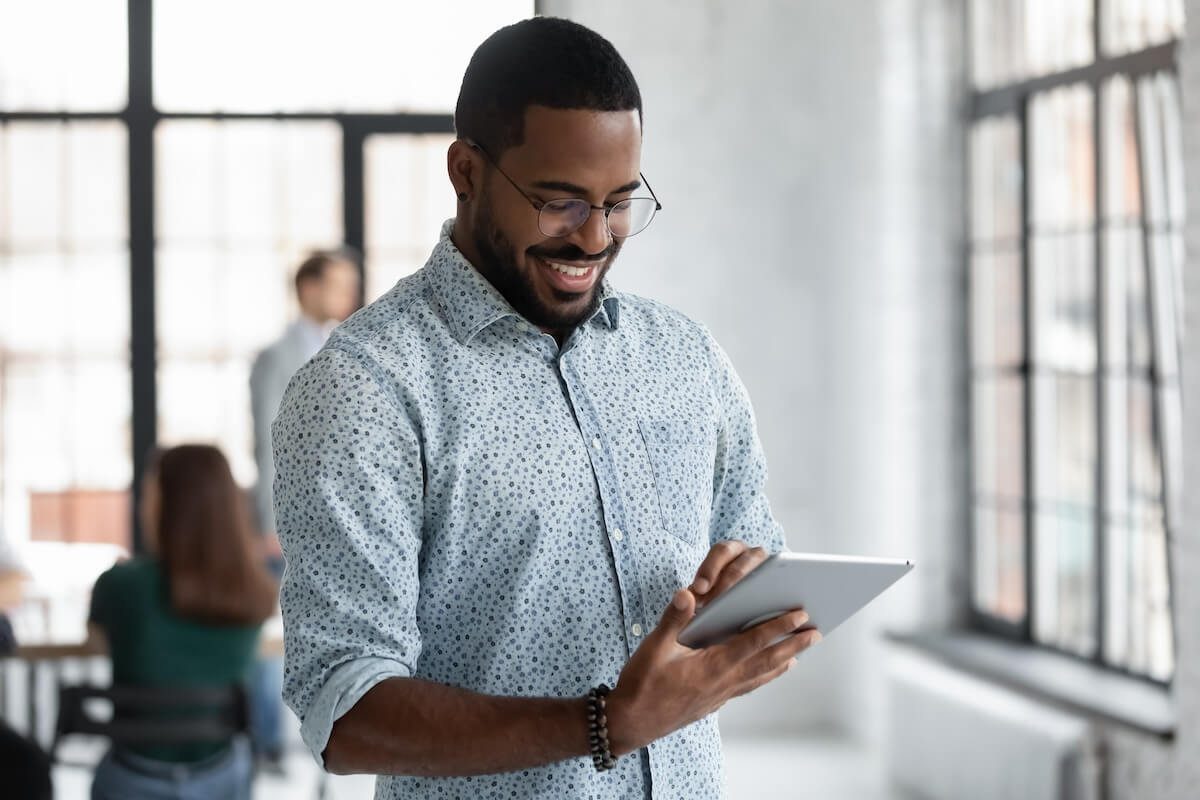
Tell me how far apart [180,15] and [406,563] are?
4.72 m

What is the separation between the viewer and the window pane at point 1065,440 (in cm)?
435

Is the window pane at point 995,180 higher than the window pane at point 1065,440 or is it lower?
higher

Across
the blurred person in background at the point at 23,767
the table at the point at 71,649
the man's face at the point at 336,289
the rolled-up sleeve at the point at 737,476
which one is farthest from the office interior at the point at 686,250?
the blurred person in background at the point at 23,767

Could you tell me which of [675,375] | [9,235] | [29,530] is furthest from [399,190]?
[675,375]

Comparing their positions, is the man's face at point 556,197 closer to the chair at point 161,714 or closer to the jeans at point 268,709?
the chair at point 161,714

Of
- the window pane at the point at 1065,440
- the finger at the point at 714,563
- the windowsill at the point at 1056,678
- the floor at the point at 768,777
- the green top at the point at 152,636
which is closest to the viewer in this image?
the finger at the point at 714,563

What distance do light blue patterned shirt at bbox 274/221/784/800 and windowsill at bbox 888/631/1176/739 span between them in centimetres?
256

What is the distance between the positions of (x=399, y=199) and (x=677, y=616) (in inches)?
180

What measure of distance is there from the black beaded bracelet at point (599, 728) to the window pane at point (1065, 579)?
11.0ft

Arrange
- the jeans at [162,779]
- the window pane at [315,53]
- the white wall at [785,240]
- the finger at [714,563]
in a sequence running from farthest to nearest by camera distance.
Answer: the window pane at [315,53] < the white wall at [785,240] < the jeans at [162,779] < the finger at [714,563]

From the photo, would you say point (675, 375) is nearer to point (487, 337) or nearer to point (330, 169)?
point (487, 337)

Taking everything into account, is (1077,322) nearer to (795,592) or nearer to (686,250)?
(686,250)

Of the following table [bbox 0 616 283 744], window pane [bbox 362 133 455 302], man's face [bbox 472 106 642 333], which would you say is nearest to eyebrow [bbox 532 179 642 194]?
man's face [bbox 472 106 642 333]

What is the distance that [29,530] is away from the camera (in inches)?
218
